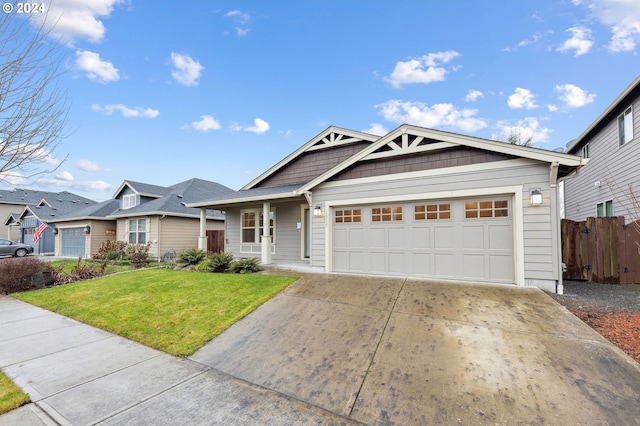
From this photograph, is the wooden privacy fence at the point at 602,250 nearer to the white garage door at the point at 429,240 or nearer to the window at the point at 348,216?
the white garage door at the point at 429,240

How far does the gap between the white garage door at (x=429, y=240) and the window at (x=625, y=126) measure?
6702mm

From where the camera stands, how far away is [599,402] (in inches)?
105

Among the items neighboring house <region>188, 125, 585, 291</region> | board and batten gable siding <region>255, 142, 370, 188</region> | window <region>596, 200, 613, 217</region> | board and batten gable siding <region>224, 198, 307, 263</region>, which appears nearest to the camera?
neighboring house <region>188, 125, 585, 291</region>

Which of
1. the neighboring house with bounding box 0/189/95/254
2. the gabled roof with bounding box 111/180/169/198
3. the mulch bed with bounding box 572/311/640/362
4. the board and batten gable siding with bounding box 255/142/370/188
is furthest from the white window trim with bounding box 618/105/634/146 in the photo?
the neighboring house with bounding box 0/189/95/254

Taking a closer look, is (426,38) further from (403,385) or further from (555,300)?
(403,385)

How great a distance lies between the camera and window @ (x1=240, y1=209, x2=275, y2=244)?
40.5 ft

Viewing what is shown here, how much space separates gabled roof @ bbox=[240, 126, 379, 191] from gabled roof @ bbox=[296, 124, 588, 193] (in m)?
3.36

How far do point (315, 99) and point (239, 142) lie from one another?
562 cm

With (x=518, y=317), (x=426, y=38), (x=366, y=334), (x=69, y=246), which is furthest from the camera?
(x=69, y=246)

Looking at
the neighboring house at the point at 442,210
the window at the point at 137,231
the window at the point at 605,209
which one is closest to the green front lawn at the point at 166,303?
the neighboring house at the point at 442,210

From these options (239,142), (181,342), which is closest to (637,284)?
(181,342)

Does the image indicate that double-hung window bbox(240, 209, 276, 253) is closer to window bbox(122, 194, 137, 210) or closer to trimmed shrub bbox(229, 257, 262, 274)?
trimmed shrub bbox(229, 257, 262, 274)

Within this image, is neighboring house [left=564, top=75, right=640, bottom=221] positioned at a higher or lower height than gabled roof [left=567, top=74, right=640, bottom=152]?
lower

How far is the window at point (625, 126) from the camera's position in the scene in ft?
30.6
